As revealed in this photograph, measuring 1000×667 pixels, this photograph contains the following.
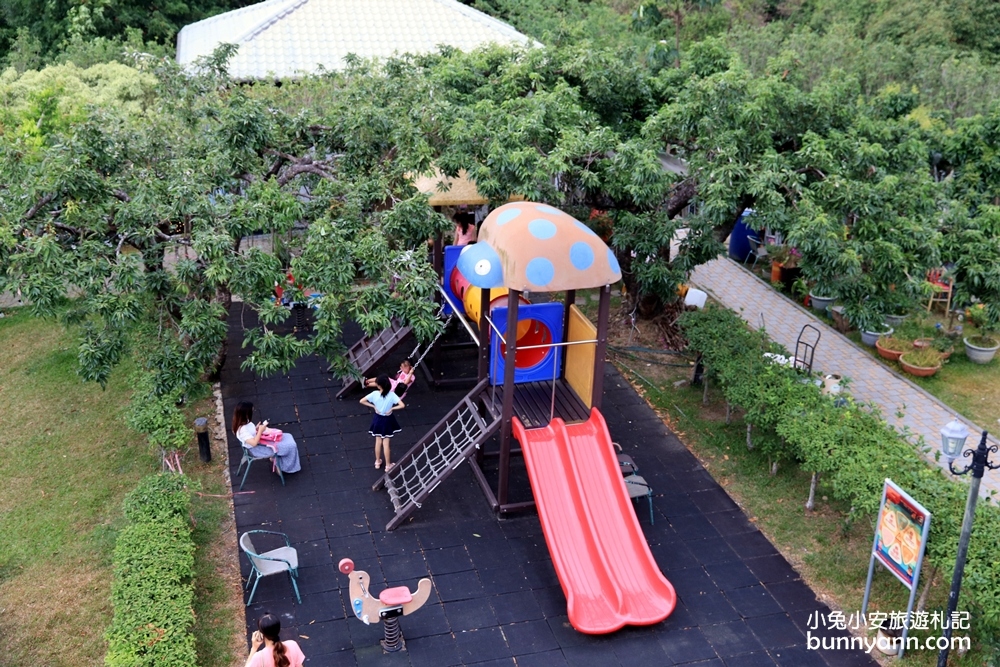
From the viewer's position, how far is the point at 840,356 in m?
16.3

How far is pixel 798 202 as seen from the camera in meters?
11.6

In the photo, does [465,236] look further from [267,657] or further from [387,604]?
[267,657]

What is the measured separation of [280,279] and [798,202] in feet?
21.5

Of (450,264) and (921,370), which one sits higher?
(450,264)

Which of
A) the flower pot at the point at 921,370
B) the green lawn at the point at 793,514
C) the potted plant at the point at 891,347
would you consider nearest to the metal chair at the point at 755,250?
the potted plant at the point at 891,347

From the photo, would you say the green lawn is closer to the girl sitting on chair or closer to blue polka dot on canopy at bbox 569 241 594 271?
blue polka dot on canopy at bbox 569 241 594 271

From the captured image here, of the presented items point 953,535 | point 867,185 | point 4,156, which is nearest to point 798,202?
point 867,185

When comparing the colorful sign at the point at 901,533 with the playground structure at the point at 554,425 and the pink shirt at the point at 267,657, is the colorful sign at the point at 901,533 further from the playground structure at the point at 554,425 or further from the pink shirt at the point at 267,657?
the pink shirt at the point at 267,657

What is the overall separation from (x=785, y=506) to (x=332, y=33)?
684 inches

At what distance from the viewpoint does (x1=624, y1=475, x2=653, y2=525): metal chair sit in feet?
36.5

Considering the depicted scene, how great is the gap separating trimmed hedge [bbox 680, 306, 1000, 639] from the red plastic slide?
2.26 m

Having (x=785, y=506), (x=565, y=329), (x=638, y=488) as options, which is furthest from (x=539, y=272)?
(x=785, y=506)

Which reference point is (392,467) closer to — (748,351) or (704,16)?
(748,351)

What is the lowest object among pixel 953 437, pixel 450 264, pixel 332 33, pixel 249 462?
pixel 249 462
